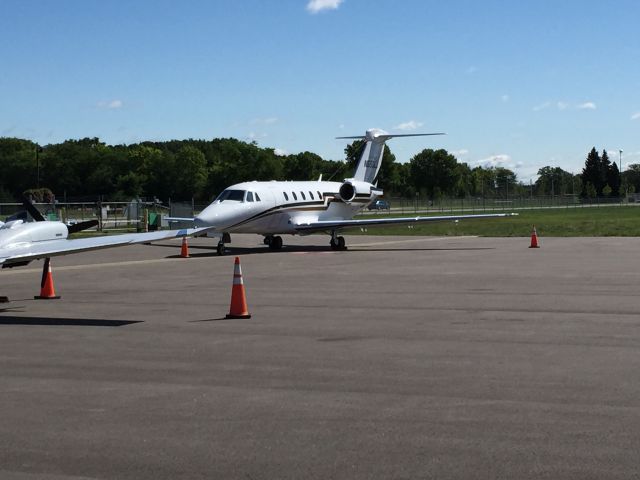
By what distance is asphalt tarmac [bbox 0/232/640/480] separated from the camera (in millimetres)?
5953

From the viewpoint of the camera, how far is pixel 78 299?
17.2m

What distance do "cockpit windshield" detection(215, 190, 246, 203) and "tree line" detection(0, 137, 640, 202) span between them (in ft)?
119

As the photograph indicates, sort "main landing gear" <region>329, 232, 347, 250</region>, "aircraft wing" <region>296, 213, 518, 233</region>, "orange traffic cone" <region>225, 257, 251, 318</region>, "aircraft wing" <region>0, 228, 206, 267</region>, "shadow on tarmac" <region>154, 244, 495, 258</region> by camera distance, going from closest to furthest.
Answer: "orange traffic cone" <region>225, 257, 251, 318</region> → "aircraft wing" <region>0, 228, 206, 267</region> → "shadow on tarmac" <region>154, 244, 495, 258</region> → "aircraft wing" <region>296, 213, 518, 233</region> → "main landing gear" <region>329, 232, 347, 250</region>

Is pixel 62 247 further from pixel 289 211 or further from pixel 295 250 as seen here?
pixel 295 250

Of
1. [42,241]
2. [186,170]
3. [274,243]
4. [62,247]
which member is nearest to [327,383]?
[62,247]

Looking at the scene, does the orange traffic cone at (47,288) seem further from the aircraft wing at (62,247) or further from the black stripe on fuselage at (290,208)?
the black stripe on fuselage at (290,208)

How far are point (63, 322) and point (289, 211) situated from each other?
20.2 metres

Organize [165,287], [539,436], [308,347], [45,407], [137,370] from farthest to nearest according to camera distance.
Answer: [165,287]
[308,347]
[137,370]
[45,407]
[539,436]

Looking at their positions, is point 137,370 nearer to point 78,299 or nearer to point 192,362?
point 192,362

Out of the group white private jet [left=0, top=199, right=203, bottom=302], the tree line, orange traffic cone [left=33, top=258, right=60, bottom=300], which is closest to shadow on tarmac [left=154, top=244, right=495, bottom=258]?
orange traffic cone [left=33, top=258, right=60, bottom=300]

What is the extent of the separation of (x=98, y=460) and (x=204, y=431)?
960 mm

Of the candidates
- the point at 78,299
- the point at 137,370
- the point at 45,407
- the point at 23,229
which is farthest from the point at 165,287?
the point at 45,407

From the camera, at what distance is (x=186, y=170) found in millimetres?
129000

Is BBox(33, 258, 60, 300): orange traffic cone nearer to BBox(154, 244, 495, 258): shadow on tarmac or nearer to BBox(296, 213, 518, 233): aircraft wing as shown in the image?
BBox(154, 244, 495, 258): shadow on tarmac
